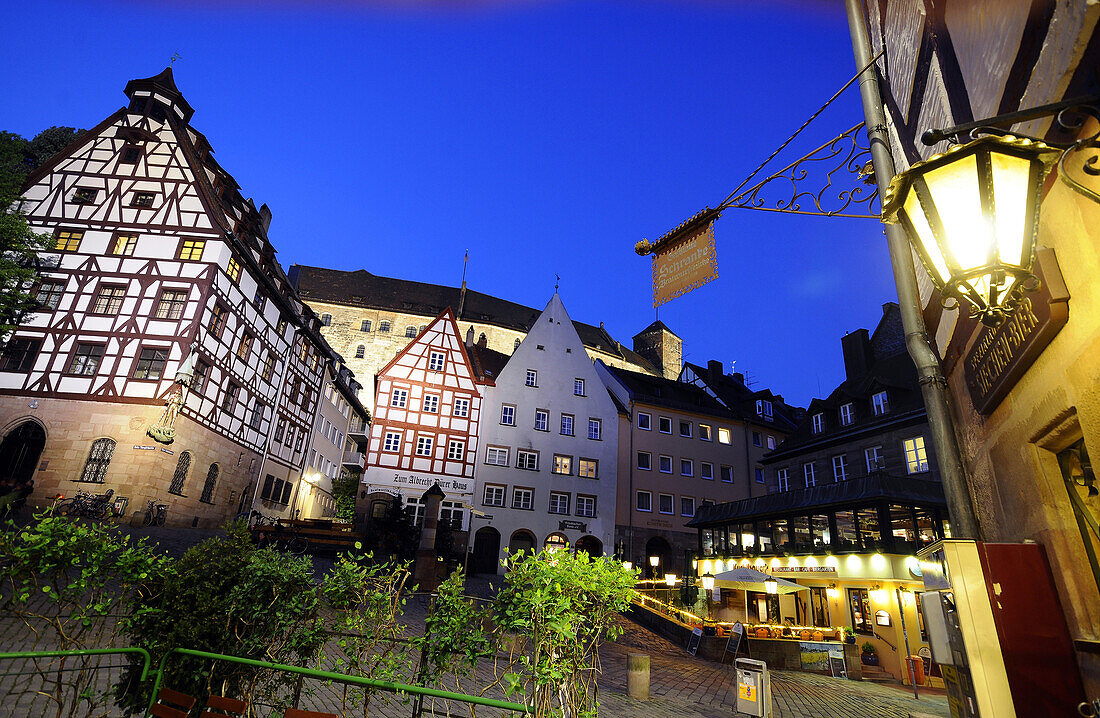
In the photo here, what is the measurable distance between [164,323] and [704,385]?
119ft

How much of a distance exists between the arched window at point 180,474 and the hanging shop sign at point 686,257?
23329mm

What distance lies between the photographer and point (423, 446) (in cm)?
3216

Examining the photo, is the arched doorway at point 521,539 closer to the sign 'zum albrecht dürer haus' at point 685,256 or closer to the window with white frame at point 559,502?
the window with white frame at point 559,502

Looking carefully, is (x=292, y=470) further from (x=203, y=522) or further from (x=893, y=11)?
(x=893, y=11)

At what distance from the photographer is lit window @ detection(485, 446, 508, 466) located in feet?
108

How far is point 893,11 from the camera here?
275 inches

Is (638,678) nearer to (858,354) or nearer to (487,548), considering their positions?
(487,548)

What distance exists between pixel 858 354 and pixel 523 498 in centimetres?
2072

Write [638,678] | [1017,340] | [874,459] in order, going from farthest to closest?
[874,459]
[638,678]
[1017,340]

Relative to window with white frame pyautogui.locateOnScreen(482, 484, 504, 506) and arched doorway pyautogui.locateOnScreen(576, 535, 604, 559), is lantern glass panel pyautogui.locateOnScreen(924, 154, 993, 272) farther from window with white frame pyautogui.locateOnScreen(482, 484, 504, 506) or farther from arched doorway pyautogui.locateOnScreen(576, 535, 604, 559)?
arched doorway pyautogui.locateOnScreen(576, 535, 604, 559)

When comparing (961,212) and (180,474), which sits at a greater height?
(180,474)

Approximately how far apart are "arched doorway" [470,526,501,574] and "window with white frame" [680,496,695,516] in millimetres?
12136

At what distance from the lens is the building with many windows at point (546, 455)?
105 ft

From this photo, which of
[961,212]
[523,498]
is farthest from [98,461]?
[961,212]
